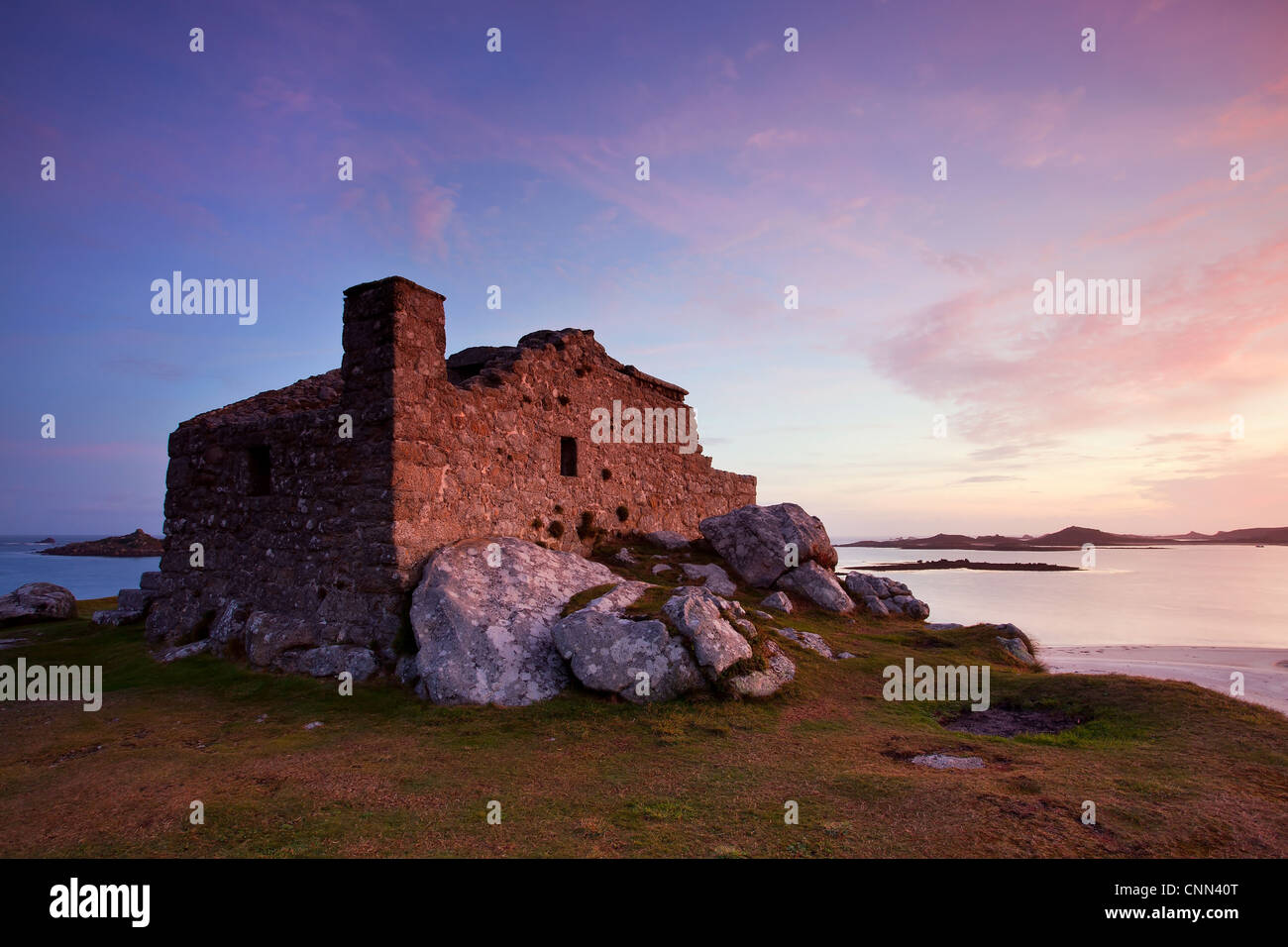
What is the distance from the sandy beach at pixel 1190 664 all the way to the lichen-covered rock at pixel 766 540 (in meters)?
5.59

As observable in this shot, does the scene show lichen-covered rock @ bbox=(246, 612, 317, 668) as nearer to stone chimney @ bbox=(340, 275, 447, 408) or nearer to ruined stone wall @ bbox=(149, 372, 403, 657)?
ruined stone wall @ bbox=(149, 372, 403, 657)

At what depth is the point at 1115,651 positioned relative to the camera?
620 inches

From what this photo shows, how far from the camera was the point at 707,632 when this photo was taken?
31.5ft

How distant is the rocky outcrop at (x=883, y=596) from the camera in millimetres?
16783

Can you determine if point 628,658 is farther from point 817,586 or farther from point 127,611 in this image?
point 127,611

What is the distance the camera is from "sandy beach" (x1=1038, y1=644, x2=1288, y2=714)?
1156 centimetres

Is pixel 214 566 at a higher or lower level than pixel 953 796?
higher

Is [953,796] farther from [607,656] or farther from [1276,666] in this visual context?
[1276,666]

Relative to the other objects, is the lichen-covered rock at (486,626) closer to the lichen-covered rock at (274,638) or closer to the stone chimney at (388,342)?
the lichen-covered rock at (274,638)

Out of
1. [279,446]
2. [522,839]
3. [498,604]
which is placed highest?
[279,446]

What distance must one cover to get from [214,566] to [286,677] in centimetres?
428

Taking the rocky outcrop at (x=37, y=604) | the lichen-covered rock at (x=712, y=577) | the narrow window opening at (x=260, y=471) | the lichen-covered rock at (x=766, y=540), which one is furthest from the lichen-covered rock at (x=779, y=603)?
the rocky outcrop at (x=37, y=604)
